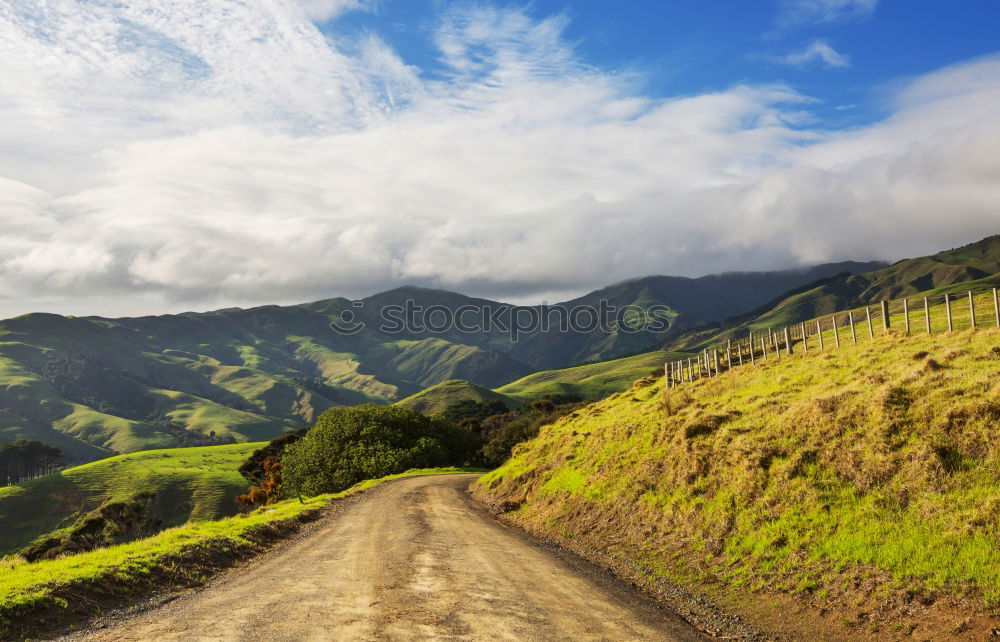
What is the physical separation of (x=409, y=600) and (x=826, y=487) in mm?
14266

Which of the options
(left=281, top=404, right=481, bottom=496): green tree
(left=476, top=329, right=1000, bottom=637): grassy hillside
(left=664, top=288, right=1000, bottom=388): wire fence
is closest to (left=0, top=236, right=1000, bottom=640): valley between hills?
(left=476, top=329, right=1000, bottom=637): grassy hillside

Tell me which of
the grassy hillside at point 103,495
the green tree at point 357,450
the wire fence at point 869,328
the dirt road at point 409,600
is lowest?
the grassy hillside at point 103,495

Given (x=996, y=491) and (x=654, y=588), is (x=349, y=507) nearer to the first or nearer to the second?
(x=654, y=588)

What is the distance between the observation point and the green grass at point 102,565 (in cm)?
1627

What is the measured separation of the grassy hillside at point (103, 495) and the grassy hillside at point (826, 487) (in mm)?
153778

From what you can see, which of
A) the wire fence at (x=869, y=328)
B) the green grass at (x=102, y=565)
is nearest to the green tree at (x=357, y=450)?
the wire fence at (x=869, y=328)

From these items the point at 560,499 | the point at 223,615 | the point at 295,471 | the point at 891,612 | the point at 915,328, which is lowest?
the point at 295,471

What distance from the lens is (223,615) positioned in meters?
15.0

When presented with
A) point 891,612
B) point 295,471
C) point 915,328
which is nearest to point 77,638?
point 891,612

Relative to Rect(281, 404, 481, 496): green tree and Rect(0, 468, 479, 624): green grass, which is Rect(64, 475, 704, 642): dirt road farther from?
Rect(281, 404, 481, 496): green tree

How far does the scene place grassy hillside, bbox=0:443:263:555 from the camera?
155 metres

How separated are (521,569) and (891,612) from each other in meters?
11.1

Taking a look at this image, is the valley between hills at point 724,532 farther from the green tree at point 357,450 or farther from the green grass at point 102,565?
the green tree at point 357,450

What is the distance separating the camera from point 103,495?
580ft
